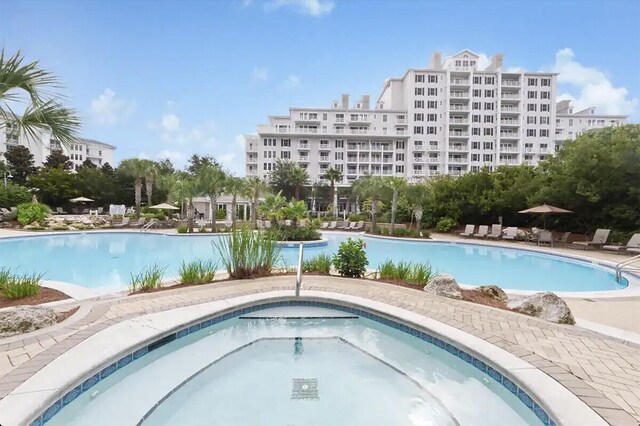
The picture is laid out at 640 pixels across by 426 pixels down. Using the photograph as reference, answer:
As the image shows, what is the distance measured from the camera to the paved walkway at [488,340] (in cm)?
296

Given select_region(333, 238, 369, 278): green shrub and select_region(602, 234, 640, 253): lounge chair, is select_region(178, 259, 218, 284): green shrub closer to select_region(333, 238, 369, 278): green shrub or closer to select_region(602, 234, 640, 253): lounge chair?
select_region(333, 238, 369, 278): green shrub

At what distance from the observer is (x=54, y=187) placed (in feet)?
120

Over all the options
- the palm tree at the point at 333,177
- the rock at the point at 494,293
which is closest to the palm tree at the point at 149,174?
the palm tree at the point at 333,177

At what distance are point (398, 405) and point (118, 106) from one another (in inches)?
1423

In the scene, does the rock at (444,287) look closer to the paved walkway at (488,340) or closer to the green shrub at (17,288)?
the paved walkway at (488,340)

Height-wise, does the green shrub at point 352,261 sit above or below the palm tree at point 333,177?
below

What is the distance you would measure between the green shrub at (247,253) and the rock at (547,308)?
492 centimetres

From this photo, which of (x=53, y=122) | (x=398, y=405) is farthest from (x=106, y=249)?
(x=398, y=405)

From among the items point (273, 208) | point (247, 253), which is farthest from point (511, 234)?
point (247, 253)

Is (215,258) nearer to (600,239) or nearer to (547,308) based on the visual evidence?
(547,308)

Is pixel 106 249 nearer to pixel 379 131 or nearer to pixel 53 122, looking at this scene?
pixel 53 122

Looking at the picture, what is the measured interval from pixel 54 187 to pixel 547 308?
4397 cm

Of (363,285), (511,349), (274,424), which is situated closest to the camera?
(274,424)

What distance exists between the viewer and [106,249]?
1553 centimetres
